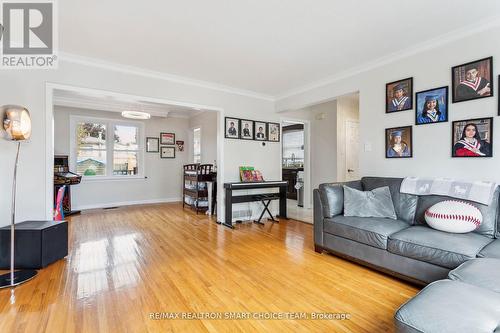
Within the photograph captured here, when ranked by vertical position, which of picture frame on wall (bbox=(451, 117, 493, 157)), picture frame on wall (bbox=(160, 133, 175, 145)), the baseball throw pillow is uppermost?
picture frame on wall (bbox=(160, 133, 175, 145))

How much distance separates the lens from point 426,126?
289 centimetres

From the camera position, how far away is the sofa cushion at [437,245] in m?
1.88

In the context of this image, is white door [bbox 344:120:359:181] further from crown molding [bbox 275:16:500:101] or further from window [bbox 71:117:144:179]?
window [bbox 71:117:144:179]

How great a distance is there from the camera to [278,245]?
3309 millimetres

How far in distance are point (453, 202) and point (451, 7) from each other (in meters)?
1.78

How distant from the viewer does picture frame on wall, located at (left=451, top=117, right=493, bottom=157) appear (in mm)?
2438

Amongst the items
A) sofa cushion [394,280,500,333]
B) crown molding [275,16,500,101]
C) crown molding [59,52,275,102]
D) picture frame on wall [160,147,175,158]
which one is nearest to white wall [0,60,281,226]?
crown molding [59,52,275,102]

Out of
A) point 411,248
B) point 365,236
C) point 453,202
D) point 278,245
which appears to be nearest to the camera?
point 411,248

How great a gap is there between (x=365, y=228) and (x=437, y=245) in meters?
0.61

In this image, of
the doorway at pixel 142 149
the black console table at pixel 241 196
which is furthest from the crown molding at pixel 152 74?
the black console table at pixel 241 196

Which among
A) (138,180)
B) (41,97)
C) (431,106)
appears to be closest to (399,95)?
(431,106)

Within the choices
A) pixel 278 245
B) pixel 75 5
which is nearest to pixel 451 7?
pixel 278 245

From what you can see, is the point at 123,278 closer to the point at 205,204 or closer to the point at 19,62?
the point at 19,62

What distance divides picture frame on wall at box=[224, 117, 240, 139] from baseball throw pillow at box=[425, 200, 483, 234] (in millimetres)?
3195
